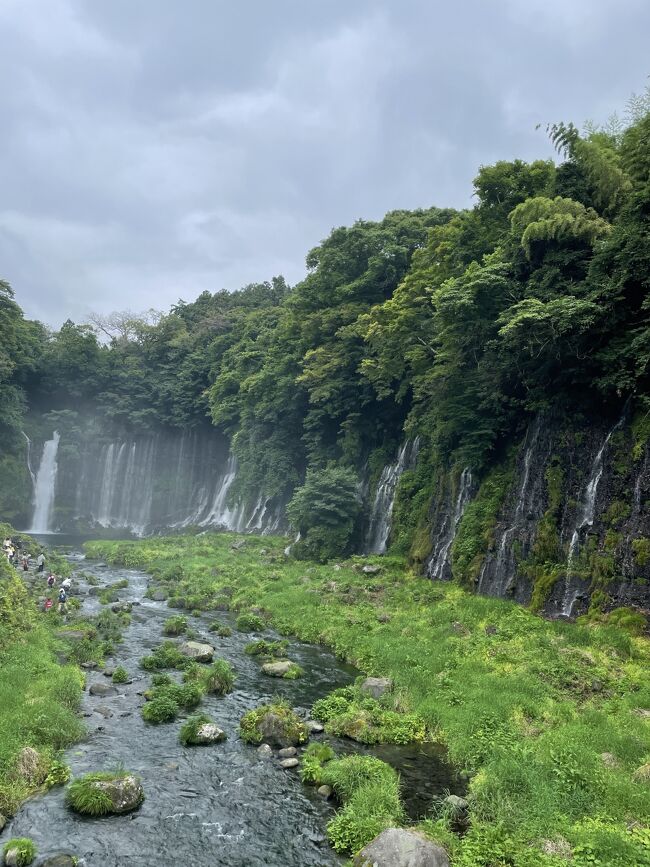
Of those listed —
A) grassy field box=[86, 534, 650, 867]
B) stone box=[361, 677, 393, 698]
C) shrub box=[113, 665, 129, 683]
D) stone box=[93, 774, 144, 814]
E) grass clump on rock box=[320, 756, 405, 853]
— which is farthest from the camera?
shrub box=[113, 665, 129, 683]

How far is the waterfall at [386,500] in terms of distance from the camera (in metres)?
36.7

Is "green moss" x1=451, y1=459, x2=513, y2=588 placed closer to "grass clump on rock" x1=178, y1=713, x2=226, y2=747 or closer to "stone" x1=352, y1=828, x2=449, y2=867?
"grass clump on rock" x1=178, y1=713, x2=226, y2=747

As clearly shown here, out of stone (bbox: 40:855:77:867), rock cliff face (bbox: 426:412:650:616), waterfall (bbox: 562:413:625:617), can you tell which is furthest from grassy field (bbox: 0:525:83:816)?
waterfall (bbox: 562:413:625:617)

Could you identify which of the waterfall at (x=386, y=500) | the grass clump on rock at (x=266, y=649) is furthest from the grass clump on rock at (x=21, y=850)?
the waterfall at (x=386, y=500)

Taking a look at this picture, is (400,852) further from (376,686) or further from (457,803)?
(376,686)

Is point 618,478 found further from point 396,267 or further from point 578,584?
point 396,267

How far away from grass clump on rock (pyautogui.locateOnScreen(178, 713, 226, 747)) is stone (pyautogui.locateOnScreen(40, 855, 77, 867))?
4.45 metres

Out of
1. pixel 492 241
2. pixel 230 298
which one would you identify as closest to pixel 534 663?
pixel 492 241

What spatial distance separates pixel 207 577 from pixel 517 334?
2303cm

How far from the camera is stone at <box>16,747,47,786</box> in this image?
36.8 feet

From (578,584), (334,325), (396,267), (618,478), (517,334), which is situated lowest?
(578,584)

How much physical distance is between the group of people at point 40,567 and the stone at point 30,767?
43.5ft

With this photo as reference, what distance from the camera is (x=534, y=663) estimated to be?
16484 mm

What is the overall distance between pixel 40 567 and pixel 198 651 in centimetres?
1839
